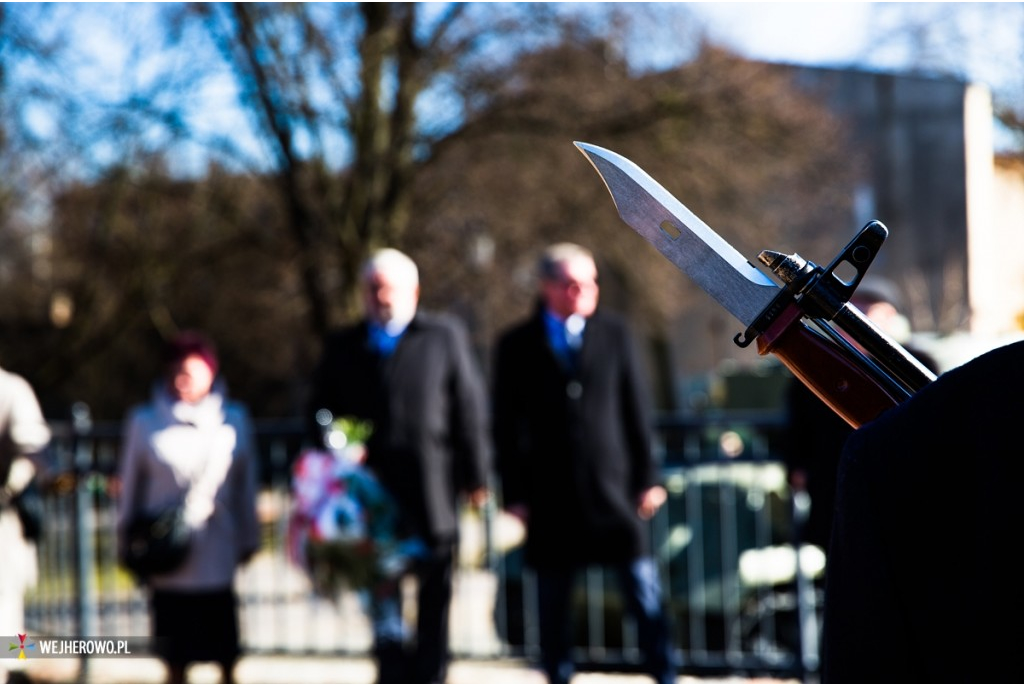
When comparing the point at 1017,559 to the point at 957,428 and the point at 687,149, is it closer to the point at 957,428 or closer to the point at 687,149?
the point at 957,428

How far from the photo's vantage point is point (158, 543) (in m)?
5.50

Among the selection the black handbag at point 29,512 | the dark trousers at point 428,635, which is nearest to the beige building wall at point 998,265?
the dark trousers at point 428,635

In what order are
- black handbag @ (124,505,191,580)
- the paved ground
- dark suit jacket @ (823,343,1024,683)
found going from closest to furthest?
dark suit jacket @ (823,343,1024,683)
black handbag @ (124,505,191,580)
the paved ground

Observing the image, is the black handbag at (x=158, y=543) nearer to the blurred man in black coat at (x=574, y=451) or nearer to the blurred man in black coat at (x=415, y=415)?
the blurred man in black coat at (x=415, y=415)

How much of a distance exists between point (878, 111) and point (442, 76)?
2013 centimetres

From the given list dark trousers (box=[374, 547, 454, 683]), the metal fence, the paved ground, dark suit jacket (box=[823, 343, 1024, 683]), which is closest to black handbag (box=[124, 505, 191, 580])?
the metal fence

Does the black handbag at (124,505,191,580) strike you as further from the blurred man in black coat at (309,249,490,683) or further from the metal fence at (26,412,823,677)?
the blurred man in black coat at (309,249,490,683)

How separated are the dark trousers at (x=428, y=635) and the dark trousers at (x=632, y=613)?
446 millimetres

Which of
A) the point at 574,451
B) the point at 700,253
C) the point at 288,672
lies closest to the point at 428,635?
the point at 574,451

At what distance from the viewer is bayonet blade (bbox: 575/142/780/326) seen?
5.33 feet

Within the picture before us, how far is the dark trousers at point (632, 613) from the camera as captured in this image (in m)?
5.61

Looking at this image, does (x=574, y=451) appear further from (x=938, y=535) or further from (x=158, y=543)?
(x=938, y=535)

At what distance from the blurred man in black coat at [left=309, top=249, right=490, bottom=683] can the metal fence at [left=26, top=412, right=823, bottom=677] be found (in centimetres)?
55

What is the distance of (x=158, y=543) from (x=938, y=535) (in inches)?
187
